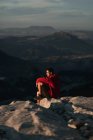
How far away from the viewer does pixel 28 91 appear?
397 ft

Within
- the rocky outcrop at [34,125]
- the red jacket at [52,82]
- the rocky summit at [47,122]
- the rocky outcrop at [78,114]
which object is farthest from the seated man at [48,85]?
the rocky outcrop at [34,125]

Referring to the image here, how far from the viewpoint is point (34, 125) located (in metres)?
10.2

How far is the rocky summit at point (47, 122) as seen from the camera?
31.4 feet

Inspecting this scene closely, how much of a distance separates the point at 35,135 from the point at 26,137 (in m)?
0.25

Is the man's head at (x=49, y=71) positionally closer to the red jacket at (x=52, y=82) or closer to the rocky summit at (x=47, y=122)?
the red jacket at (x=52, y=82)

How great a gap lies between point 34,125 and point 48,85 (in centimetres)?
590

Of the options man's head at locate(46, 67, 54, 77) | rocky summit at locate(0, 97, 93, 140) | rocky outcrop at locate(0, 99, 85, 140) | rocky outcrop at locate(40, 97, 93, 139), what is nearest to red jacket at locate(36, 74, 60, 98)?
man's head at locate(46, 67, 54, 77)

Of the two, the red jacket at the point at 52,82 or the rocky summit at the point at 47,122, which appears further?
the red jacket at the point at 52,82

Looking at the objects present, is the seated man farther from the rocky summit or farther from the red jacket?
the rocky summit

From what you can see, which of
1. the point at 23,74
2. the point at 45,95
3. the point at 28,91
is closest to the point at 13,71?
the point at 23,74

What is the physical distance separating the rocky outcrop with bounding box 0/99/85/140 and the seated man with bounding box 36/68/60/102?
3258 mm

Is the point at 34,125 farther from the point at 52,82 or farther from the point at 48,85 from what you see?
the point at 48,85

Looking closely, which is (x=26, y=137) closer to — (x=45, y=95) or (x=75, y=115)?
(x=75, y=115)

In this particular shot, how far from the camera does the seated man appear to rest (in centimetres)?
1591
